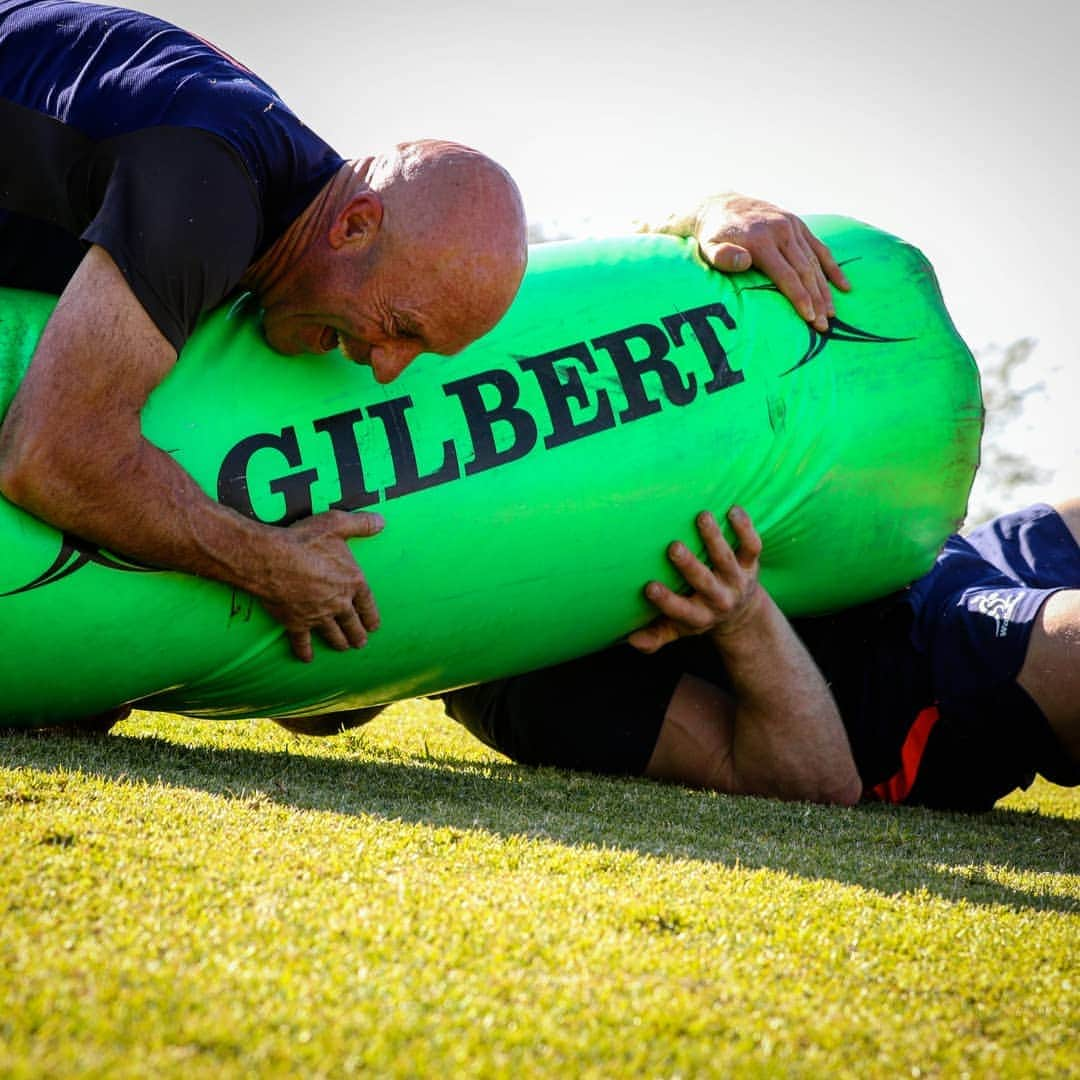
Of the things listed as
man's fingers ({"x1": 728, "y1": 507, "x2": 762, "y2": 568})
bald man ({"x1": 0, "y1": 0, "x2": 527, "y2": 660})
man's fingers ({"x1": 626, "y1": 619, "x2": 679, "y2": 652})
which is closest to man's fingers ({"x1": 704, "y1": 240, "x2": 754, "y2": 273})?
man's fingers ({"x1": 728, "y1": 507, "x2": 762, "y2": 568})

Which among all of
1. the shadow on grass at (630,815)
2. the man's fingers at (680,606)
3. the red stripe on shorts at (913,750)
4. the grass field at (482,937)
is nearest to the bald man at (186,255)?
the shadow on grass at (630,815)

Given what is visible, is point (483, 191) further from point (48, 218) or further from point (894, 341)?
point (894, 341)

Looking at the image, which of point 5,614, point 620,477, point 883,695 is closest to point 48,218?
point 5,614

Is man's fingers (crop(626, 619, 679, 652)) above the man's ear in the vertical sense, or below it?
below

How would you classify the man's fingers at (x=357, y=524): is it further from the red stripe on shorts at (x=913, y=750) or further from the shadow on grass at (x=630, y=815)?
the red stripe on shorts at (x=913, y=750)

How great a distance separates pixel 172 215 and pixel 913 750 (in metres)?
2.31

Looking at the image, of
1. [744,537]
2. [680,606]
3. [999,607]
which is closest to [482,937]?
[680,606]

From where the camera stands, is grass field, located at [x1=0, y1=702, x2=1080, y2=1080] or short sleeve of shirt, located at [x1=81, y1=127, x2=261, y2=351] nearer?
grass field, located at [x1=0, y1=702, x2=1080, y2=1080]

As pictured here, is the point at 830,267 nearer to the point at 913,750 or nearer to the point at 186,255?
the point at 913,750

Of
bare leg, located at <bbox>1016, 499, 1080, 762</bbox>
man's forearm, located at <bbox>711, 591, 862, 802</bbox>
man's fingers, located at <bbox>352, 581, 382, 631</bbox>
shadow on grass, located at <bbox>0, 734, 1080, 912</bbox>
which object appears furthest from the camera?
man's forearm, located at <bbox>711, 591, 862, 802</bbox>

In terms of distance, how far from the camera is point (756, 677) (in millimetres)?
2990

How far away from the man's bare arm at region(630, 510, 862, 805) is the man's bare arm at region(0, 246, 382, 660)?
87 centimetres

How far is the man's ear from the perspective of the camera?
230 centimetres

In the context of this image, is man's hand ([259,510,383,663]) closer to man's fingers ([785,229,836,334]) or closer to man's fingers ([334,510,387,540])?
man's fingers ([334,510,387,540])
